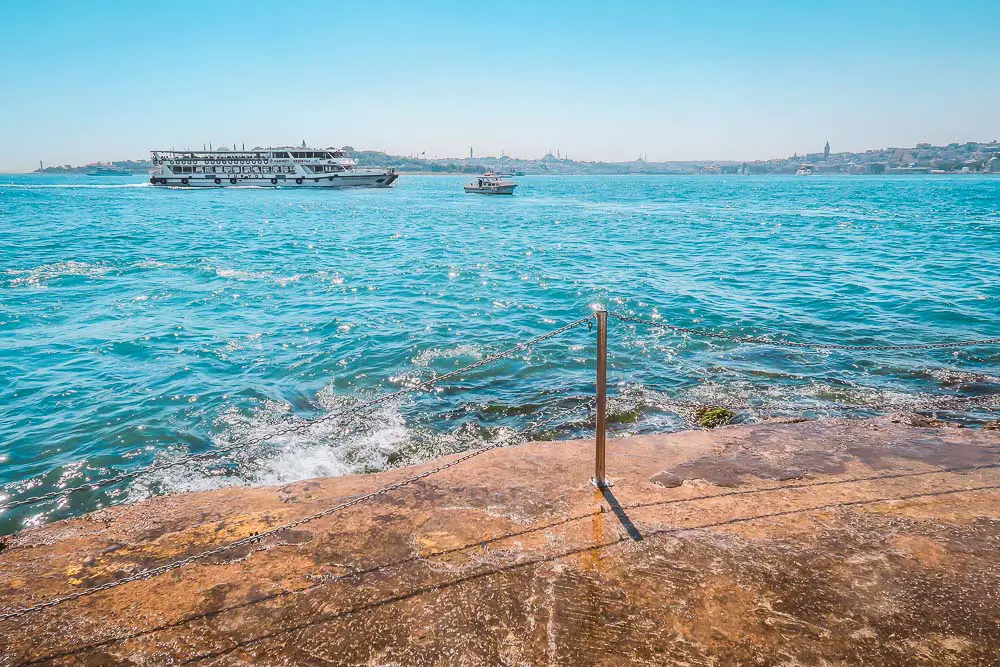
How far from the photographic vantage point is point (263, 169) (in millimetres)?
86562

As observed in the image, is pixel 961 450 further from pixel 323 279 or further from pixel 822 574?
pixel 323 279

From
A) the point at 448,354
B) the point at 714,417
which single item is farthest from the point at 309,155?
the point at 714,417

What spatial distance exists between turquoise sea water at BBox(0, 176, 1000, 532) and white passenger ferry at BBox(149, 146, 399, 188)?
2465 inches

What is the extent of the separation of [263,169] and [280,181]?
300cm

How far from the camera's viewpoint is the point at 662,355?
10.2m

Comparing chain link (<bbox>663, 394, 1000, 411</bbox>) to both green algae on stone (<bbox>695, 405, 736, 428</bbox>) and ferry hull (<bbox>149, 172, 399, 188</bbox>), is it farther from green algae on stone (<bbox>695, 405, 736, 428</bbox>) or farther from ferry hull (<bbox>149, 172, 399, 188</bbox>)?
ferry hull (<bbox>149, 172, 399, 188</bbox>)

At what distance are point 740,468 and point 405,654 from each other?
344 centimetres

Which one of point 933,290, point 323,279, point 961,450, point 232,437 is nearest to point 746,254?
point 933,290

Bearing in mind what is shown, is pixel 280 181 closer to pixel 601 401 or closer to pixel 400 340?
pixel 400 340

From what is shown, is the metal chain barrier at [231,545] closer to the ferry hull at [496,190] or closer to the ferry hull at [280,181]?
the ferry hull at [496,190]

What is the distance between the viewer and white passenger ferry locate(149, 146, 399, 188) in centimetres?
8500

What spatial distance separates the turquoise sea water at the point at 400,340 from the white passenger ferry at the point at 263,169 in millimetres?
62603

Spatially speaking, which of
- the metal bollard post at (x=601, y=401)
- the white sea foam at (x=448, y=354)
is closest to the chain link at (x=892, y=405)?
the metal bollard post at (x=601, y=401)

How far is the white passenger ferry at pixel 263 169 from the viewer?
279 feet
